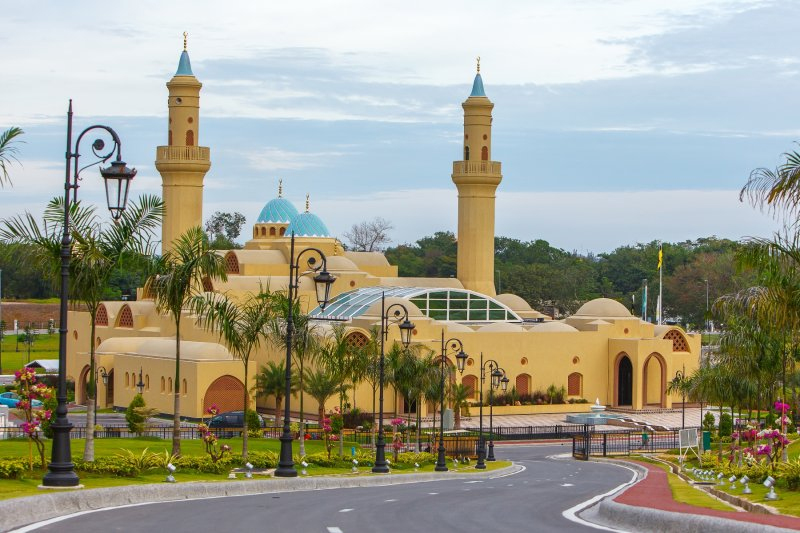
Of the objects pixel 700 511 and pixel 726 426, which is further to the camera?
pixel 726 426

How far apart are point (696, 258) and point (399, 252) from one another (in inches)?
1267

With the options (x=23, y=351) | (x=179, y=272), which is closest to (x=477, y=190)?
(x=23, y=351)

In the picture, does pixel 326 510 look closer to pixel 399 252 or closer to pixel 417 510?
pixel 417 510

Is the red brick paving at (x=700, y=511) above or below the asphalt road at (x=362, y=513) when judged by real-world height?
above

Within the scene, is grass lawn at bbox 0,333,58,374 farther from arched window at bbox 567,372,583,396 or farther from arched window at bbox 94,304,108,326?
arched window at bbox 567,372,583,396

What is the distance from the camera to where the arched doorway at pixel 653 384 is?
67.6m

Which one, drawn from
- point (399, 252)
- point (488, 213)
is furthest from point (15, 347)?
point (399, 252)

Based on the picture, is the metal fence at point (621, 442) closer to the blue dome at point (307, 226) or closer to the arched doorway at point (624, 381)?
the arched doorway at point (624, 381)

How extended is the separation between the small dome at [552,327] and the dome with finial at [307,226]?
577 inches

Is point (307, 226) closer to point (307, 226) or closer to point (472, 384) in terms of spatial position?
point (307, 226)

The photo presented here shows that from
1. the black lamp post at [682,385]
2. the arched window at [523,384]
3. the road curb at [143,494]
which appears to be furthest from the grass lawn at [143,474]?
the arched window at [523,384]

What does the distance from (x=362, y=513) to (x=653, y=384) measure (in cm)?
5184

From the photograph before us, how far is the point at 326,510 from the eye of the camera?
1866 cm

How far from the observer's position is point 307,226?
74.2 metres
